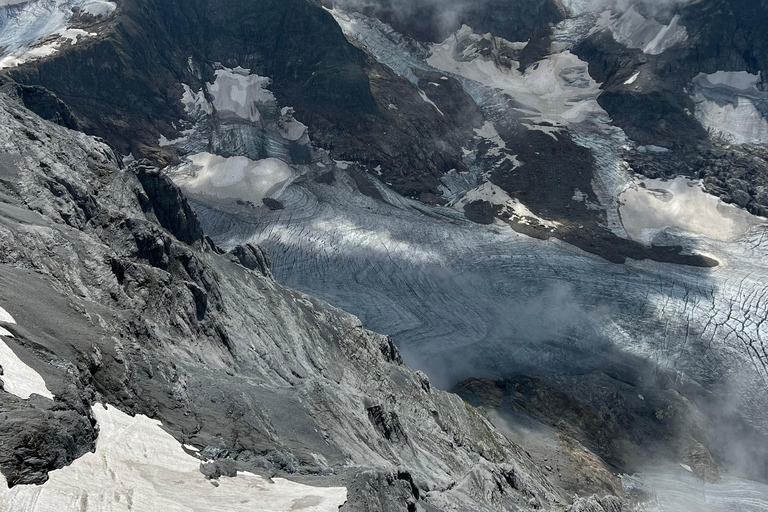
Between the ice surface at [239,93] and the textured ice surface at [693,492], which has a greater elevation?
the ice surface at [239,93]

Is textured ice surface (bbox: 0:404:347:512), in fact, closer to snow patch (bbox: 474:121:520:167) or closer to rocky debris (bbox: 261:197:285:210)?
rocky debris (bbox: 261:197:285:210)

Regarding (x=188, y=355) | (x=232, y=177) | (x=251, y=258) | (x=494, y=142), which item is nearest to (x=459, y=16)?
(x=494, y=142)

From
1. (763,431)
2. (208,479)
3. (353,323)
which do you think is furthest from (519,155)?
(208,479)

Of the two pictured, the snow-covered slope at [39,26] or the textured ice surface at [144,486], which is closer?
the textured ice surface at [144,486]

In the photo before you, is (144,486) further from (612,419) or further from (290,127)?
(290,127)

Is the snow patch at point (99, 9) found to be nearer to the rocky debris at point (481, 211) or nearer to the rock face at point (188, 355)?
the rocky debris at point (481, 211)

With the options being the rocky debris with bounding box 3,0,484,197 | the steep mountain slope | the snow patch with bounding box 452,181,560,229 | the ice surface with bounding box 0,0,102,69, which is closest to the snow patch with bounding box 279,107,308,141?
the steep mountain slope

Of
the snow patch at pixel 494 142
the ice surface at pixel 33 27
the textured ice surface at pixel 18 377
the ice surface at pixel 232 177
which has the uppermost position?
the ice surface at pixel 33 27

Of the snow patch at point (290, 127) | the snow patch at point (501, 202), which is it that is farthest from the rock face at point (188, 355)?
the snow patch at point (290, 127)
